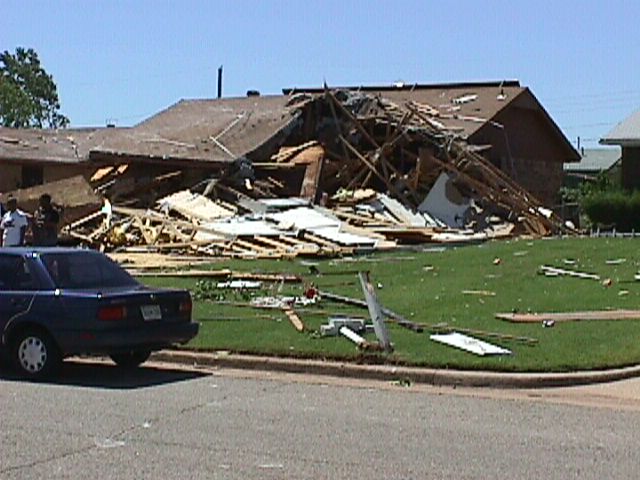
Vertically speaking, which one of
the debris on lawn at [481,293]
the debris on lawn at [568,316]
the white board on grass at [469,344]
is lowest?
the white board on grass at [469,344]

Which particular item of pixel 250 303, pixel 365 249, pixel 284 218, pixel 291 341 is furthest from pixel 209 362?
pixel 284 218

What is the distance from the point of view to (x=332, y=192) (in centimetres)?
3744

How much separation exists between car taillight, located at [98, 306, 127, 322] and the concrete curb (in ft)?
5.90

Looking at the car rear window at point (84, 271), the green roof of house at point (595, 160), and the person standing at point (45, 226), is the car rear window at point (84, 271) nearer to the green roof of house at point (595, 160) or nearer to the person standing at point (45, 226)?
the person standing at point (45, 226)

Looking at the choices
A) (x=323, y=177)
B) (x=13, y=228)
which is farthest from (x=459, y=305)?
(x=323, y=177)

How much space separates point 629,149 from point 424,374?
29.2 metres

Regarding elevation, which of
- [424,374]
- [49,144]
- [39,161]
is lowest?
[424,374]

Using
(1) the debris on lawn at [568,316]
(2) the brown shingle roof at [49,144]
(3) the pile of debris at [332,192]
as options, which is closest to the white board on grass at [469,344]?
(1) the debris on lawn at [568,316]

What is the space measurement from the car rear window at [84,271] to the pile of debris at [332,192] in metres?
15.8

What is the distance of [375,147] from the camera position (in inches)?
1521

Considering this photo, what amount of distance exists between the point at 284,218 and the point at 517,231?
23.7 ft

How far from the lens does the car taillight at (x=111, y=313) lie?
42.7 feet

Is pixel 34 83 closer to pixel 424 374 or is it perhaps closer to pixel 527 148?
pixel 527 148

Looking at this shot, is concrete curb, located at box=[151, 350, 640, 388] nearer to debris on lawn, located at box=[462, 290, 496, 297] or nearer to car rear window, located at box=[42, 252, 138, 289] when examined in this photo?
car rear window, located at box=[42, 252, 138, 289]
